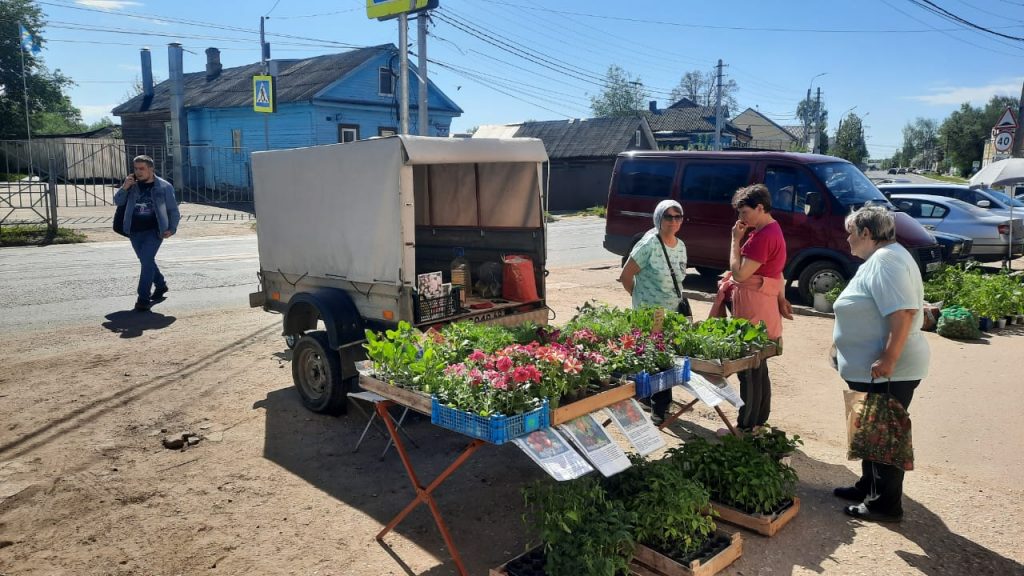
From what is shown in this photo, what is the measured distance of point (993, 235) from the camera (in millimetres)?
14727

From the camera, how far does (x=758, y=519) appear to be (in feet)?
13.3

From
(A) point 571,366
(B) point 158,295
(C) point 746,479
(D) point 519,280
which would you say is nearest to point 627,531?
(A) point 571,366

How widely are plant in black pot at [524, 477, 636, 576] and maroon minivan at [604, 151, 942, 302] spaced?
8.02 meters

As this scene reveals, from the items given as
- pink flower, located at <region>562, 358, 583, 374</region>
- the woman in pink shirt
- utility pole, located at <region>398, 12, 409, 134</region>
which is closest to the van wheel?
the woman in pink shirt

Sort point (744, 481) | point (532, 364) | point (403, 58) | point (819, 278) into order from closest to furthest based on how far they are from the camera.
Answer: point (532, 364) → point (744, 481) → point (819, 278) → point (403, 58)

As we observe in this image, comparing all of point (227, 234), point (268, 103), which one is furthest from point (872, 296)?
point (268, 103)

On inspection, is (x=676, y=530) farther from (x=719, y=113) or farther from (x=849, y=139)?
(x=849, y=139)

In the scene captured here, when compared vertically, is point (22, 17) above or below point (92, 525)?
above

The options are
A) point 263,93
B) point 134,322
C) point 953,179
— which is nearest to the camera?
point 134,322

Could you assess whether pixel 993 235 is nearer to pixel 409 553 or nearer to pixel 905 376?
pixel 905 376

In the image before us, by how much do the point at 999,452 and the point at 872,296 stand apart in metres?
2.54

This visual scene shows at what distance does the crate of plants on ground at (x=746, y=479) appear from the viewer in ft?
13.5

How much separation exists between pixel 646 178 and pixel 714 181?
1235mm

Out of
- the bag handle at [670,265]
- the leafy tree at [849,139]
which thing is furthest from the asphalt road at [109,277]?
the leafy tree at [849,139]
